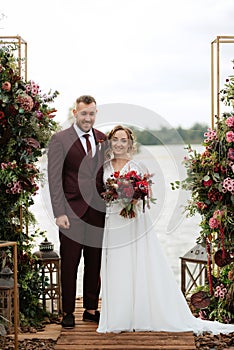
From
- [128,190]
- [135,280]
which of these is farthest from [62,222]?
[135,280]

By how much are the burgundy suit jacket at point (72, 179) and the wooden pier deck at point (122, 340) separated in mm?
831

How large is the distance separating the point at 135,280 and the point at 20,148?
1262 millimetres

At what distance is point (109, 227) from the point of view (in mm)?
4520

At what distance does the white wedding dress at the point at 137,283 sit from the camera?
4496 millimetres

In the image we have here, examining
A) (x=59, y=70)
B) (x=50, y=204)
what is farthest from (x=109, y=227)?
(x=59, y=70)

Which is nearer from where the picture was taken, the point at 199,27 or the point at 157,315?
the point at 157,315

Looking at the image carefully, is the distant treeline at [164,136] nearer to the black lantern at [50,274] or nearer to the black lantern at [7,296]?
the black lantern at [50,274]

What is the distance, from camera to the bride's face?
4.48 m

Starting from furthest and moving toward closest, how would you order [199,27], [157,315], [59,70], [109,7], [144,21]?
[144,21], [109,7], [199,27], [59,70], [157,315]

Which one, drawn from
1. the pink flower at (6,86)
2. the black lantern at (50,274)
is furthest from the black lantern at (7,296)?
the pink flower at (6,86)

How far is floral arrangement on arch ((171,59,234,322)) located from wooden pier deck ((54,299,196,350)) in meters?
0.53

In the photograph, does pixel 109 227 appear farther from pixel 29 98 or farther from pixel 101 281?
pixel 29 98

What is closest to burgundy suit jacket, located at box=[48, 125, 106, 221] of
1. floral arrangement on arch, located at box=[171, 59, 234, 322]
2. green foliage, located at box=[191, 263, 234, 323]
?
floral arrangement on arch, located at box=[171, 59, 234, 322]

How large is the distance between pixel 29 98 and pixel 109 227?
1081mm
